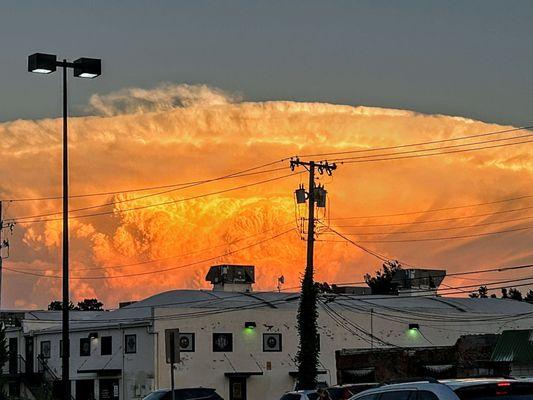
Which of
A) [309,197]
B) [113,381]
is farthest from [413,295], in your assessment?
[309,197]

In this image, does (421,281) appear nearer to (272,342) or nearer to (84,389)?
(272,342)

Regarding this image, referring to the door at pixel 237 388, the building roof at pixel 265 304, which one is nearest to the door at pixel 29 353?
the building roof at pixel 265 304

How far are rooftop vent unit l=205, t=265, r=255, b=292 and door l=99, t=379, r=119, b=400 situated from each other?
10389 millimetres

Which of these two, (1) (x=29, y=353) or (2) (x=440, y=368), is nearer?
(2) (x=440, y=368)

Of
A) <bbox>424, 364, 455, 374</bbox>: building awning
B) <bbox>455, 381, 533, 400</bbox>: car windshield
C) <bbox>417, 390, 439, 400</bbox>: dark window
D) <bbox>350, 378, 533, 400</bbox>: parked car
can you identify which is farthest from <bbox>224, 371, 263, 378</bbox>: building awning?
<bbox>455, 381, 533, 400</bbox>: car windshield

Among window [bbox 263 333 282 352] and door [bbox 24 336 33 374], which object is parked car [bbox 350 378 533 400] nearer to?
window [bbox 263 333 282 352]

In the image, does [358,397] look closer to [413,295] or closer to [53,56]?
[53,56]

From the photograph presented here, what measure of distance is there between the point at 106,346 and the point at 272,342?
1024 centimetres

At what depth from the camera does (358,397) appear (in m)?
14.1

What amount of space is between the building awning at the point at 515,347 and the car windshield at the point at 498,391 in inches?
1278

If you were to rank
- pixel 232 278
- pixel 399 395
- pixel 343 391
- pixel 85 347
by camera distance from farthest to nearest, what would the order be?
pixel 232 278 < pixel 85 347 < pixel 343 391 < pixel 399 395

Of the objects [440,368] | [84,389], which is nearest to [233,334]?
[84,389]

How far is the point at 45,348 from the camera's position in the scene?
74.9 m

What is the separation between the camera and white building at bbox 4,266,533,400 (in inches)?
2474
